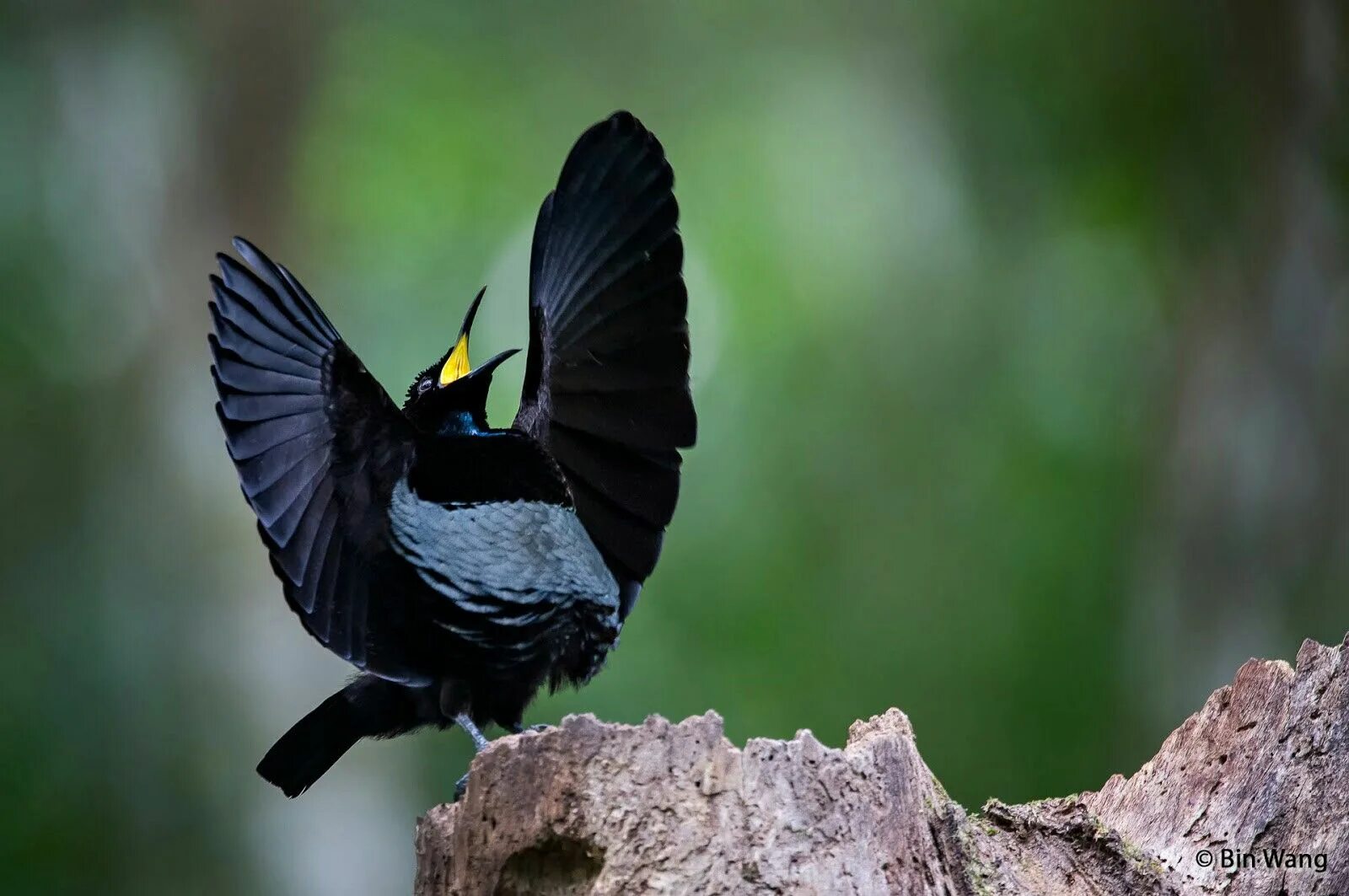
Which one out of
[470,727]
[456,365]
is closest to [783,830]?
[470,727]

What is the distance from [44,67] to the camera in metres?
9.83

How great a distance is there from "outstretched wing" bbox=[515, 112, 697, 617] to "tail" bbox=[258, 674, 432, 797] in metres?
0.95

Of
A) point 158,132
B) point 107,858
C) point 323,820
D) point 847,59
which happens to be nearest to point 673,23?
point 847,59

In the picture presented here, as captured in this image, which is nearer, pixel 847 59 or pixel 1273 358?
pixel 1273 358

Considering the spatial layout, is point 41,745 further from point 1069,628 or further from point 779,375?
point 1069,628

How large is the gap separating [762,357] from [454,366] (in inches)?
230

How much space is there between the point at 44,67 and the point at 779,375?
232 inches

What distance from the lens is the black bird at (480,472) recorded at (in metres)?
3.76

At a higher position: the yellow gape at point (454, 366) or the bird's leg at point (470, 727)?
the yellow gape at point (454, 366)

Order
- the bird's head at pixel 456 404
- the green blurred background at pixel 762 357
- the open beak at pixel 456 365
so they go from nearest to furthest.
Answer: the bird's head at pixel 456 404 < the open beak at pixel 456 365 < the green blurred background at pixel 762 357

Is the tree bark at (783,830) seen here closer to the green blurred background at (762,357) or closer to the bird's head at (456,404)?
the bird's head at (456,404)

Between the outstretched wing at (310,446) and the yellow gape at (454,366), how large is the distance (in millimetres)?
888

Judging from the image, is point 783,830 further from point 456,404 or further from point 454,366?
point 454,366

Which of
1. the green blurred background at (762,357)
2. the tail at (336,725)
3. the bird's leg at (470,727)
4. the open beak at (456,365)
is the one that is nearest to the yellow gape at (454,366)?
the open beak at (456,365)
